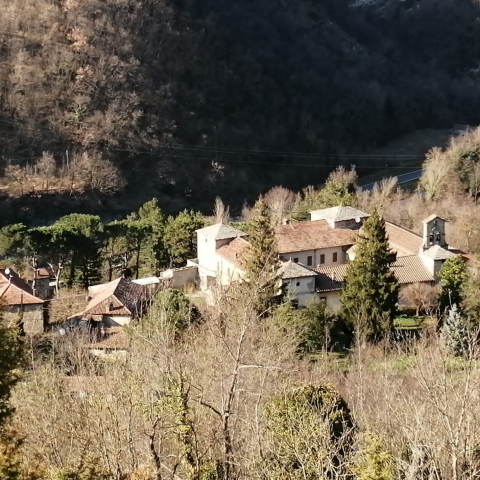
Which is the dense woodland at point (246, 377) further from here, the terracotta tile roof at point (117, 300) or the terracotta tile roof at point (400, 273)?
the terracotta tile roof at point (117, 300)

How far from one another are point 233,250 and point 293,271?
3311mm

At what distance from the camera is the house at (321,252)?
22.7m

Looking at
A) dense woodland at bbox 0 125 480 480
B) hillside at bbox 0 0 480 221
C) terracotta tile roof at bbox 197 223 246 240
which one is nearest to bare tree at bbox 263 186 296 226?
dense woodland at bbox 0 125 480 480

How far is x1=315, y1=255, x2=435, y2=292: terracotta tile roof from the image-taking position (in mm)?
23062

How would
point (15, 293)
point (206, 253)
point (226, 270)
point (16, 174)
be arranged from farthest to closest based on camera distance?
point (16, 174), point (206, 253), point (226, 270), point (15, 293)

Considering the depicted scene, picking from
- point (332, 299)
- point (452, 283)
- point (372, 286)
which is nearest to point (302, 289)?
point (332, 299)

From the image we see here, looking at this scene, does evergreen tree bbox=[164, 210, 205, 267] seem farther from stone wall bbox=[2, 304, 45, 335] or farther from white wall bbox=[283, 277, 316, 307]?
stone wall bbox=[2, 304, 45, 335]

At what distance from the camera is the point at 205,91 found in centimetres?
4900

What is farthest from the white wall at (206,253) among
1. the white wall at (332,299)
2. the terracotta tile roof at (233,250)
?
the white wall at (332,299)

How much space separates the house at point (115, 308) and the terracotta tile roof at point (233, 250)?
12.0 ft

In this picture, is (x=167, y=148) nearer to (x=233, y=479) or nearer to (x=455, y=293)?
(x=455, y=293)

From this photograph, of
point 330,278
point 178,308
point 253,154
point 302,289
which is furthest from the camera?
point 253,154

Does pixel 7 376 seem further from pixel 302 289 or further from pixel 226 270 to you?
pixel 226 270

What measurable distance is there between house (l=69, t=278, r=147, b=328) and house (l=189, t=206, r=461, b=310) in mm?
2928
